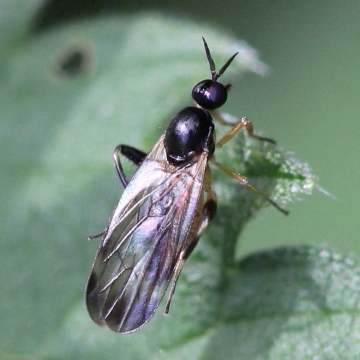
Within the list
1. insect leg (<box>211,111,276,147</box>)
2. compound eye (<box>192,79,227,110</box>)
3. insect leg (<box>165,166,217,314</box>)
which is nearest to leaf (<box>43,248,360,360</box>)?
insect leg (<box>165,166,217,314</box>)

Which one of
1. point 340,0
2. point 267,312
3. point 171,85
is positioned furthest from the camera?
point 340,0

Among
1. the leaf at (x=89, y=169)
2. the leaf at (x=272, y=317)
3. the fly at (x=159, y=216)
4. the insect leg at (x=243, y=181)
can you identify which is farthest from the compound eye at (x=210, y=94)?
the leaf at (x=272, y=317)

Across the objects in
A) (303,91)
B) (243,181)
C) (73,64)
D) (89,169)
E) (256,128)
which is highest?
(303,91)

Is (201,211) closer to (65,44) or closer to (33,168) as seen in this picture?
(33,168)

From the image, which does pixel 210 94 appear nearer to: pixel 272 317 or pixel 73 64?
pixel 73 64

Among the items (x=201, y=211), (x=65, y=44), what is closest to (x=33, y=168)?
(x=65, y=44)

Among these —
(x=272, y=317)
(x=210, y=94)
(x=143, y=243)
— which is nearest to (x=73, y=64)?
(x=210, y=94)

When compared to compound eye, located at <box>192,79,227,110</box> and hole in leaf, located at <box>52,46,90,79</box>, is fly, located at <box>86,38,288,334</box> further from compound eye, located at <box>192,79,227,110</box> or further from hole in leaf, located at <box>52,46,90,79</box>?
hole in leaf, located at <box>52,46,90,79</box>

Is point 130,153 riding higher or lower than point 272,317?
higher
